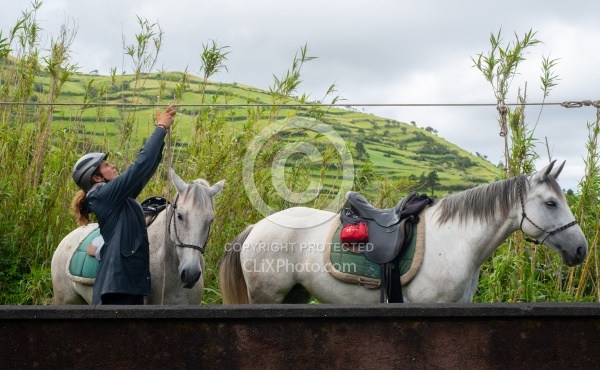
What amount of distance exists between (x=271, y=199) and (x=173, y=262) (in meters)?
2.56

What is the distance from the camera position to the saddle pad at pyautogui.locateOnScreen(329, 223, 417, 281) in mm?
5258

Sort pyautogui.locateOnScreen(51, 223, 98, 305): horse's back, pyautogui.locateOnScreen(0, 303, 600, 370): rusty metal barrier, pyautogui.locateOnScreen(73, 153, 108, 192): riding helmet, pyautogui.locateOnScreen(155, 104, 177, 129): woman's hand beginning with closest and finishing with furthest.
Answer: pyautogui.locateOnScreen(0, 303, 600, 370): rusty metal barrier
pyautogui.locateOnScreen(155, 104, 177, 129): woman's hand
pyautogui.locateOnScreen(73, 153, 108, 192): riding helmet
pyautogui.locateOnScreen(51, 223, 98, 305): horse's back

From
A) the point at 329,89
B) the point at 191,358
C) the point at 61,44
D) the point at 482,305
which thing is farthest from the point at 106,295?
the point at 61,44

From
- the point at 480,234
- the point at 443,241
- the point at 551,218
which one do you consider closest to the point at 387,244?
the point at 443,241

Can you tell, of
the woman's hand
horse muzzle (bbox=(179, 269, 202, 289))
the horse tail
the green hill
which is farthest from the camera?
the green hill

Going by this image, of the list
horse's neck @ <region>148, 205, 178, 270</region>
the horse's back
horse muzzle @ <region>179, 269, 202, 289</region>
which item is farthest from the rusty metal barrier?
the horse's back

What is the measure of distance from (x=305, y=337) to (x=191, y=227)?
1.32m

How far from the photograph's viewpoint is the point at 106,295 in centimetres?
466

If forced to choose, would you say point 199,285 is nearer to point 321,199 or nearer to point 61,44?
point 321,199

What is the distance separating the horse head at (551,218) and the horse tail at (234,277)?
2.10 metres

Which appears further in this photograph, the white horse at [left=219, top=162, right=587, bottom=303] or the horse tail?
the horse tail

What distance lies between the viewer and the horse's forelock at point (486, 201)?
17.0 ft

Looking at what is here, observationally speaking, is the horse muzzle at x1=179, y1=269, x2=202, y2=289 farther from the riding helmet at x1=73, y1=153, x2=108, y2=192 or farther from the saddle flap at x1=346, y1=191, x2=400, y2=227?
the saddle flap at x1=346, y1=191, x2=400, y2=227

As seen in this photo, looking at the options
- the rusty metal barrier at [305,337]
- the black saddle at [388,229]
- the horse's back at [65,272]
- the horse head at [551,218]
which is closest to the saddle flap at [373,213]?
the black saddle at [388,229]
